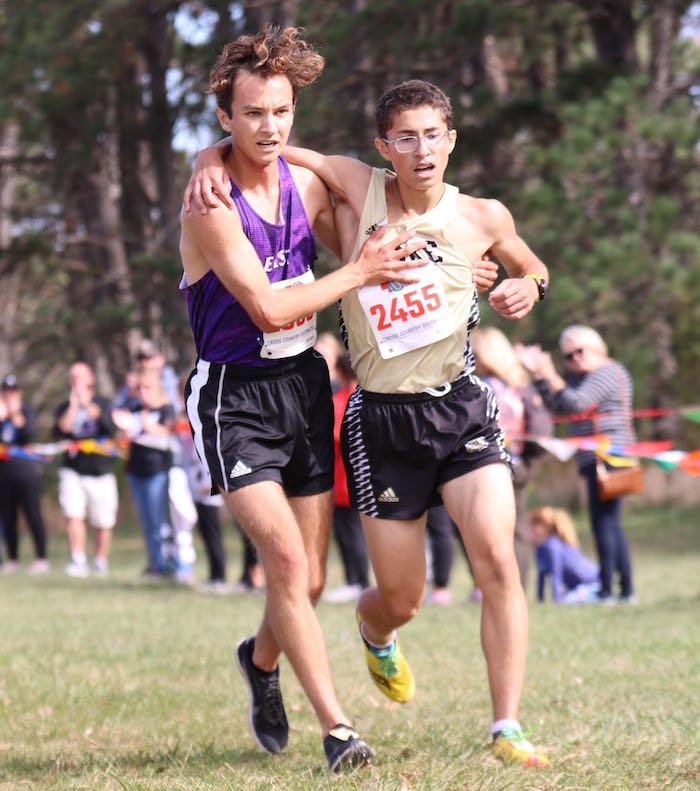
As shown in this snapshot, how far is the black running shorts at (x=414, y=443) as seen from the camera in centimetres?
466

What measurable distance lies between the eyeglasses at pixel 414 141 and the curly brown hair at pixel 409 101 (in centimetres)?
8

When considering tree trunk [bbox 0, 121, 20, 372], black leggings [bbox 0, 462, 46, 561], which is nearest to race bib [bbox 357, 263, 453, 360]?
black leggings [bbox 0, 462, 46, 561]

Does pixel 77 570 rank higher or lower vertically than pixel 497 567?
lower

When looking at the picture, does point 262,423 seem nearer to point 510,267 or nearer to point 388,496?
point 388,496

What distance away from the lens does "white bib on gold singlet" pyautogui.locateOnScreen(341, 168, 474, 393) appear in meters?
4.59

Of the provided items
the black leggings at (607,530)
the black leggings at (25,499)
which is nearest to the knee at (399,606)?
the black leggings at (607,530)

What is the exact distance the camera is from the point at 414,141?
183 inches

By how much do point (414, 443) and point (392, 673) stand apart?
3.85 ft

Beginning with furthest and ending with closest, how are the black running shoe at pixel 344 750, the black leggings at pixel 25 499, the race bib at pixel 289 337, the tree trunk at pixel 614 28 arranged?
1. the tree trunk at pixel 614 28
2. the black leggings at pixel 25 499
3. the race bib at pixel 289 337
4. the black running shoe at pixel 344 750

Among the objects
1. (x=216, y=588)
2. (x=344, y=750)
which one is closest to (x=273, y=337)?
(x=344, y=750)

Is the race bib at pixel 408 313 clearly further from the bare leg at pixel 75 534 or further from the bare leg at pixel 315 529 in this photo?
the bare leg at pixel 75 534

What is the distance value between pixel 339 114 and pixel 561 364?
16.5 ft

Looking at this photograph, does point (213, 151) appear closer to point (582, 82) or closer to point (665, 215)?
point (665, 215)

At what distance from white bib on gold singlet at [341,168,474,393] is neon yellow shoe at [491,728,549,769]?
1207mm
